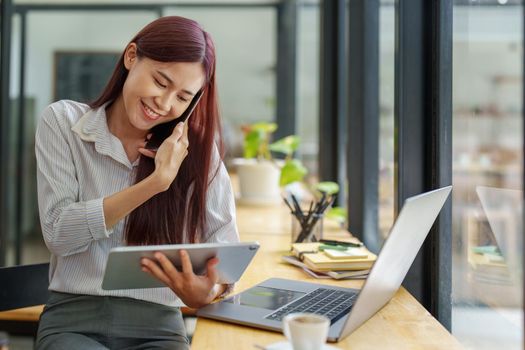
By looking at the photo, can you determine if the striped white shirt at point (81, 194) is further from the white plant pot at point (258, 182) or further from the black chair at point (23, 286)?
the white plant pot at point (258, 182)

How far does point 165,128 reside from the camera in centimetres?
154

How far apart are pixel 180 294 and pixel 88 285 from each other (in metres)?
0.25

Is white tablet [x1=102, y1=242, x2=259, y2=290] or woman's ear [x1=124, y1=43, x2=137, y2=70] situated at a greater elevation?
woman's ear [x1=124, y1=43, x2=137, y2=70]

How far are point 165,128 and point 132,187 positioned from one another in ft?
0.95

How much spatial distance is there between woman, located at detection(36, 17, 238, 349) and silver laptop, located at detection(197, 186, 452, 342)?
90 millimetres

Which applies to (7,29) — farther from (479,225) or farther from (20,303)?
(479,225)

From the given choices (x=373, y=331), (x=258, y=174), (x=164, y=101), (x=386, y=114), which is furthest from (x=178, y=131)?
(x=258, y=174)

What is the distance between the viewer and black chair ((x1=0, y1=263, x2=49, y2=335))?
148 centimetres

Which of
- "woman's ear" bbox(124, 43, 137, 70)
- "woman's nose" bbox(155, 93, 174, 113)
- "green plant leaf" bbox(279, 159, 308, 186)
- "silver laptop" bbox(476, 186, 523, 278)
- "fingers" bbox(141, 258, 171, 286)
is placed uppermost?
"woman's ear" bbox(124, 43, 137, 70)

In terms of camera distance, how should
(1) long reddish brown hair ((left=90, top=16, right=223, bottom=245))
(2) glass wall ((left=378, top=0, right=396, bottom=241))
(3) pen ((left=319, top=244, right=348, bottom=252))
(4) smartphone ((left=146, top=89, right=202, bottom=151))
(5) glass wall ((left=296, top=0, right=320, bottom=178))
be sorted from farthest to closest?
(5) glass wall ((left=296, top=0, right=320, bottom=178)), (2) glass wall ((left=378, top=0, right=396, bottom=241)), (3) pen ((left=319, top=244, right=348, bottom=252)), (4) smartphone ((left=146, top=89, right=202, bottom=151)), (1) long reddish brown hair ((left=90, top=16, right=223, bottom=245))

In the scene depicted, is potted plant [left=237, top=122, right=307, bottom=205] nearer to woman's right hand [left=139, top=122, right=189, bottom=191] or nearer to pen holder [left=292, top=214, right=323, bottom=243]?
pen holder [left=292, top=214, right=323, bottom=243]

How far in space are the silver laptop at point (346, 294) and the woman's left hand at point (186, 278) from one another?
0.03 meters

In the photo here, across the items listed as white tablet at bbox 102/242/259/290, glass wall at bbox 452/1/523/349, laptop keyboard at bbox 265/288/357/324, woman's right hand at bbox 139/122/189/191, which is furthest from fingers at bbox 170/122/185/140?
glass wall at bbox 452/1/523/349

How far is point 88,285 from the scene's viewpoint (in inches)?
53.9
